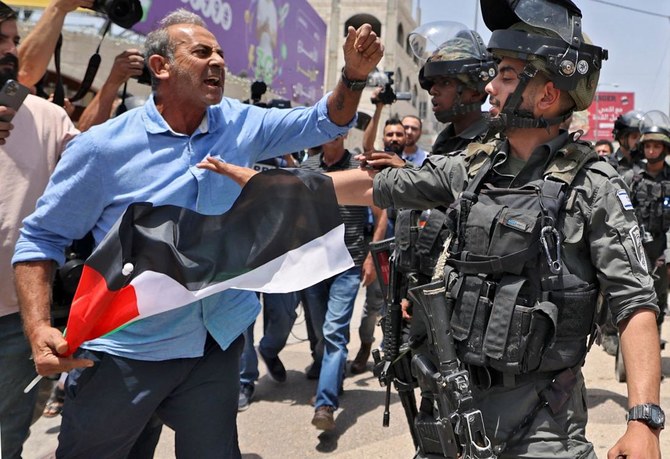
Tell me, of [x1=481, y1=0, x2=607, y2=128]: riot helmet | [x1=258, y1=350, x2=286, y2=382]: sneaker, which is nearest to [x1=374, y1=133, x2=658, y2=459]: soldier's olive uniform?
[x1=481, y1=0, x2=607, y2=128]: riot helmet

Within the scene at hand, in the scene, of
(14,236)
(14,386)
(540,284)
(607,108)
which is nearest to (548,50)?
(540,284)

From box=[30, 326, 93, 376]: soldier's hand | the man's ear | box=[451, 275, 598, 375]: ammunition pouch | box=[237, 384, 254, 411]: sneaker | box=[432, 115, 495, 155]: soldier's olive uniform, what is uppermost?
the man's ear

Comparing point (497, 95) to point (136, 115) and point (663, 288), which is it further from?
point (663, 288)

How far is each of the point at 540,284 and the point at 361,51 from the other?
108 centimetres

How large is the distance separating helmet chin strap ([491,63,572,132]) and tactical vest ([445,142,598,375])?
0.14 meters

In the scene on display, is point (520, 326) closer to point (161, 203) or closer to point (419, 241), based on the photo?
point (419, 241)

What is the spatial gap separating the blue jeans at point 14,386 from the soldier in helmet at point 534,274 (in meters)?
1.65

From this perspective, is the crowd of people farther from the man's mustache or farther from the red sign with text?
the red sign with text

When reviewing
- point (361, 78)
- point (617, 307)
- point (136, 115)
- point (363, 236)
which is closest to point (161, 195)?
point (136, 115)

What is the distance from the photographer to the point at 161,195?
97.0 inches

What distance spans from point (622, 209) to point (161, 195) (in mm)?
1614

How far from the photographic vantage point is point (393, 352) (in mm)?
3404

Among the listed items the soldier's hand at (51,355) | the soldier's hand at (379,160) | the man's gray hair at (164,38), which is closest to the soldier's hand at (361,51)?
the soldier's hand at (379,160)

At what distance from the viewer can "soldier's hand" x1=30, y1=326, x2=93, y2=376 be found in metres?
2.24
